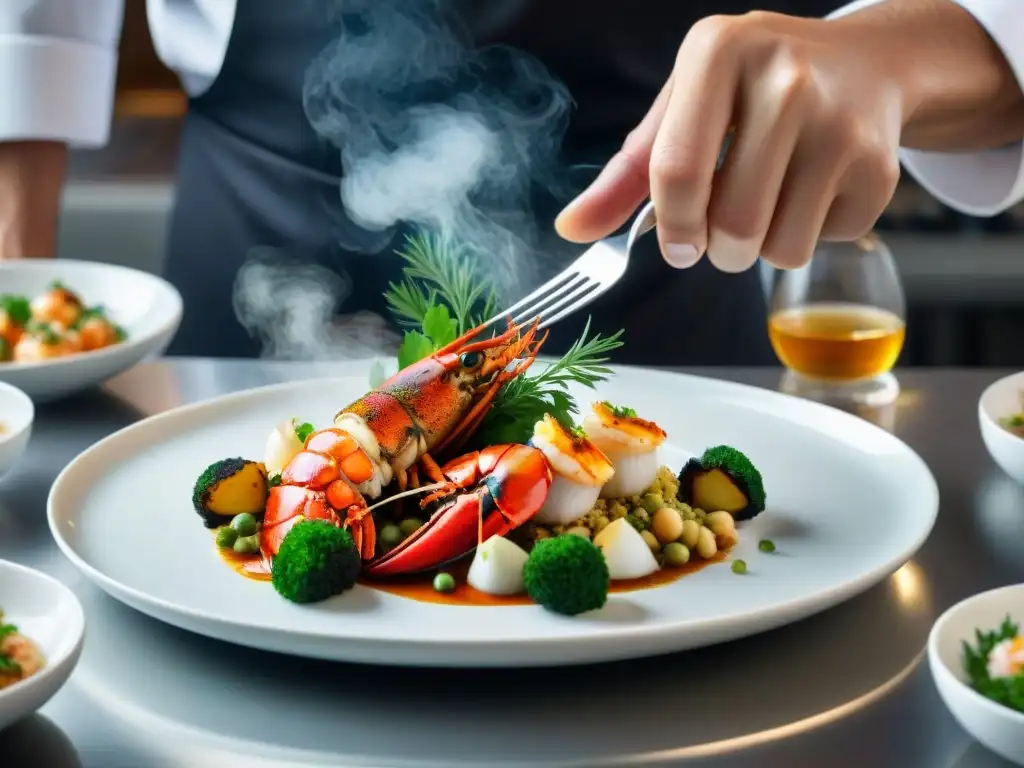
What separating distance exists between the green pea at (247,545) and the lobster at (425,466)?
1 cm

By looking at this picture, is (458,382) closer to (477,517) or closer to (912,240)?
(477,517)

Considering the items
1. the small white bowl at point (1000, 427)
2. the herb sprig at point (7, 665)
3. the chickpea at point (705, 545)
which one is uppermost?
the small white bowl at point (1000, 427)

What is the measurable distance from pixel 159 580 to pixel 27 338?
88 cm

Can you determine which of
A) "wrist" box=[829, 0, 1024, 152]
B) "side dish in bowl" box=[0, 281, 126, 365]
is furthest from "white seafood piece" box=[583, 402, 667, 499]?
"side dish in bowl" box=[0, 281, 126, 365]

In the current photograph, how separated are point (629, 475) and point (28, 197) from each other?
1740 mm

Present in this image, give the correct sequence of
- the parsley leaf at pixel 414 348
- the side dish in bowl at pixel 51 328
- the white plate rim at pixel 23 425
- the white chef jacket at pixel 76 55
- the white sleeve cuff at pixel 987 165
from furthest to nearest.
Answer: the white chef jacket at pixel 76 55
the side dish in bowl at pixel 51 328
the white sleeve cuff at pixel 987 165
the parsley leaf at pixel 414 348
the white plate rim at pixel 23 425

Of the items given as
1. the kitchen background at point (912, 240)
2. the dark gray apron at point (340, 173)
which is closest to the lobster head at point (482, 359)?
the dark gray apron at point (340, 173)

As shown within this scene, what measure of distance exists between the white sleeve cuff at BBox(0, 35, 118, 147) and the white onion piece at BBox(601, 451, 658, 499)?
1.70m

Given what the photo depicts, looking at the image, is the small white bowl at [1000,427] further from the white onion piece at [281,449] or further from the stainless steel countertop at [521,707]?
the white onion piece at [281,449]

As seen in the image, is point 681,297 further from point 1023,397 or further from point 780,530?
point 780,530

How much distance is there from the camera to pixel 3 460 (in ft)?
5.21

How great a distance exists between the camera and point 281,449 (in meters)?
1.57

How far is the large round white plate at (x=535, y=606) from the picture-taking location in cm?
110

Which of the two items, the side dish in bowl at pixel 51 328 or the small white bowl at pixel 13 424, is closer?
the small white bowl at pixel 13 424
